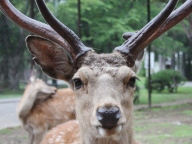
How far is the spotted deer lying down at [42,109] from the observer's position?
26.5ft

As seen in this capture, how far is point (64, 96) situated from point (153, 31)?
5.28m

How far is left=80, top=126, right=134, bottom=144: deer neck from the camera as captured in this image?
10.6 ft

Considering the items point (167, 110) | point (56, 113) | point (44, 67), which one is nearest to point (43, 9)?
point (44, 67)

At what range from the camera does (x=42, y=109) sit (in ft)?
27.5

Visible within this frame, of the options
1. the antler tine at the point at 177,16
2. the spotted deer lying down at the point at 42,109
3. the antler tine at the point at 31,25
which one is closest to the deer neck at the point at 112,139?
the antler tine at the point at 31,25

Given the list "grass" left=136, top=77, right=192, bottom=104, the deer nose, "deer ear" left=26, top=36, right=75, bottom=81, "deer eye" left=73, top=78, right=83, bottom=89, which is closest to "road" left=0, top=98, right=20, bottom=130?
"grass" left=136, top=77, right=192, bottom=104

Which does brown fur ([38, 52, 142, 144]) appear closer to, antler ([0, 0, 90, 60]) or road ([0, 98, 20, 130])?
antler ([0, 0, 90, 60])

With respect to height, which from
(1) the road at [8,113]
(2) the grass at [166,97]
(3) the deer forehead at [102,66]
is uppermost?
(3) the deer forehead at [102,66]

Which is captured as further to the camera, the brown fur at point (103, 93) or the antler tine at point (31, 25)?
the antler tine at point (31, 25)

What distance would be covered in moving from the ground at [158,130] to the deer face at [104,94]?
15.0 feet

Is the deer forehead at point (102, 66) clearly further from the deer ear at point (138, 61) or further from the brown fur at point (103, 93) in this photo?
the deer ear at point (138, 61)

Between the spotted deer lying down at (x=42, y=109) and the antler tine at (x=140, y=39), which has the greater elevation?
the antler tine at (x=140, y=39)

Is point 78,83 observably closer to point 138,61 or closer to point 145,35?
point 145,35

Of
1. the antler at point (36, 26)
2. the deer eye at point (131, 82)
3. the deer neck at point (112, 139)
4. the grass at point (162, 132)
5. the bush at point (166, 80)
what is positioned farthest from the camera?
the bush at point (166, 80)
